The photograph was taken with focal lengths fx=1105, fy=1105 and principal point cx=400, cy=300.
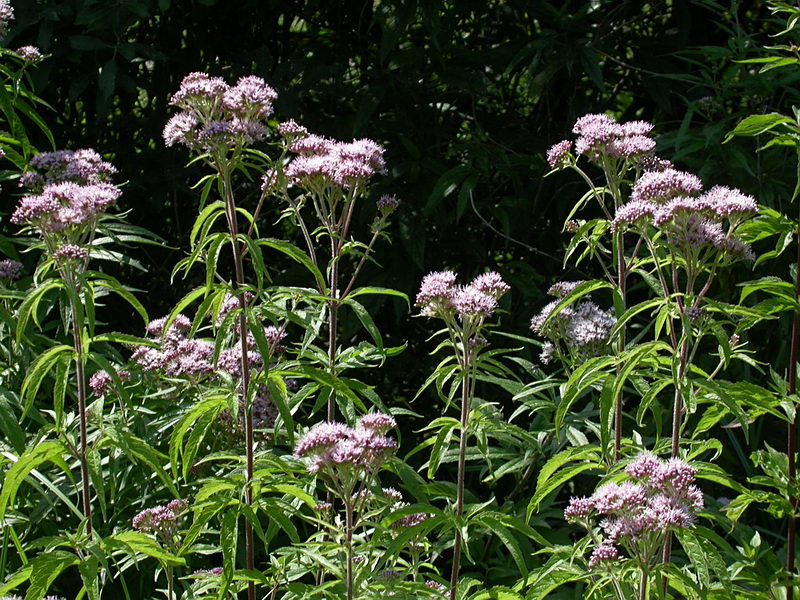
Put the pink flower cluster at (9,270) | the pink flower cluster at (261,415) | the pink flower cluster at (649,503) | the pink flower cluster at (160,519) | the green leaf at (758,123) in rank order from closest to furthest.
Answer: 1. the pink flower cluster at (649,503)
2. the pink flower cluster at (160,519)
3. the green leaf at (758,123)
4. the pink flower cluster at (261,415)
5. the pink flower cluster at (9,270)

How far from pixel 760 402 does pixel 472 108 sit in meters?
2.52

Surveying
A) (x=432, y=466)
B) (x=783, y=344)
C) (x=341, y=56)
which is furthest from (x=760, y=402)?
(x=341, y=56)

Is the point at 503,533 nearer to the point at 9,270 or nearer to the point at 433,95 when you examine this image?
the point at 9,270

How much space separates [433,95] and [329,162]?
2015 mm

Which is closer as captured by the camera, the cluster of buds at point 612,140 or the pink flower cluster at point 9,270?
the cluster of buds at point 612,140

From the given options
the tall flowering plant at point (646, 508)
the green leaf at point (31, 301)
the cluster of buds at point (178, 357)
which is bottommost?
the tall flowering plant at point (646, 508)

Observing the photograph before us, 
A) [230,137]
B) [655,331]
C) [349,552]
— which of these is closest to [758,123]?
[655,331]

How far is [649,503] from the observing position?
238 centimetres

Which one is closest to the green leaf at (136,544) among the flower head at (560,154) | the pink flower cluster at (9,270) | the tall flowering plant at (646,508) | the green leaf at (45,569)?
the green leaf at (45,569)

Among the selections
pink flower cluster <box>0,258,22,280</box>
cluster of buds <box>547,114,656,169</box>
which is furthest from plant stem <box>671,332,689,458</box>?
pink flower cluster <box>0,258,22,280</box>

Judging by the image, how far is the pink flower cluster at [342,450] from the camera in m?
2.45

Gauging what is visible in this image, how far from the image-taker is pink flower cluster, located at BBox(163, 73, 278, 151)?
2.69 m

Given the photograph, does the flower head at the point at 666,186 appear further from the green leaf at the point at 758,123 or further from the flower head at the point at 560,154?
the flower head at the point at 560,154

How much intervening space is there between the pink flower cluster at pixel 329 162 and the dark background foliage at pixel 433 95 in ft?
4.59
